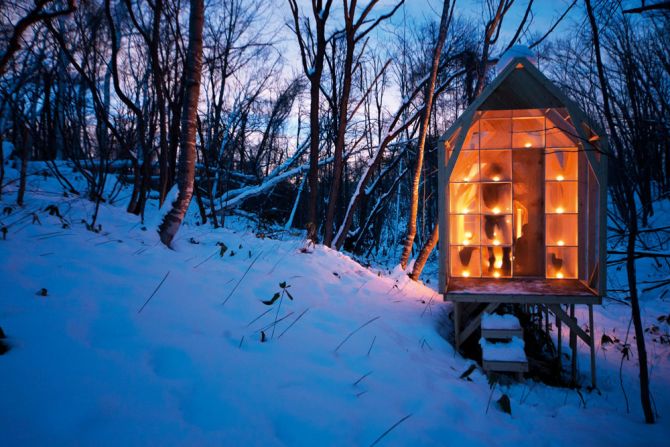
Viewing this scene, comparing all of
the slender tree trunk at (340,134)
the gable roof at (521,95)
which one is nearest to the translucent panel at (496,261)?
the gable roof at (521,95)

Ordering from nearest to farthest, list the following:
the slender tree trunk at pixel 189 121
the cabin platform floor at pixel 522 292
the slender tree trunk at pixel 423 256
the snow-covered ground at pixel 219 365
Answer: the snow-covered ground at pixel 219 365, the slender tree trunk at pixel 189 121, the cabin platform floor at pixel 522 292, the slender tree trunk at pixel 423 256

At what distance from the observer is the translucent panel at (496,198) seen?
6.30 m

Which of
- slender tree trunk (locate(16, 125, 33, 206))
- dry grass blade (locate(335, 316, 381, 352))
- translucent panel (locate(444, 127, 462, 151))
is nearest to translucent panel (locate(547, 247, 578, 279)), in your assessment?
translucent panel (locate(444, 127, 462, 151))

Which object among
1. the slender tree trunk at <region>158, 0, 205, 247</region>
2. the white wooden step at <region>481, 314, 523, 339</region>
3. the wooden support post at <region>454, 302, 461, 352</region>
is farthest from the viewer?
the wooden support post at <region>454, 302, 461, 352</region>

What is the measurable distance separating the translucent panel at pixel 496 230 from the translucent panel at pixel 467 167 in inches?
28.4

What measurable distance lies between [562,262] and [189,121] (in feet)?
19.3

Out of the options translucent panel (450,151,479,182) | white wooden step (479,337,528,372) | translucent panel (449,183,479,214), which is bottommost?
white wooden step (479,337,528,372)

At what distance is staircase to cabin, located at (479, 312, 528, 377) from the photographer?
422cm

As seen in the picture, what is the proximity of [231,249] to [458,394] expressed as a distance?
336 centimetres

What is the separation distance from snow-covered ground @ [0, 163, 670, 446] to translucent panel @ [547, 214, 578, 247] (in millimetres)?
2024

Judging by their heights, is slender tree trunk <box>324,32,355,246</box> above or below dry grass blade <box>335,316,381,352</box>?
above

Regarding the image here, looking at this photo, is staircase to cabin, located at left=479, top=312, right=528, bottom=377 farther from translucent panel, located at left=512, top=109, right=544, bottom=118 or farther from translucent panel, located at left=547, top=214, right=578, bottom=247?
translucent panel, located at left=512, top=109, right=544, bottom=118

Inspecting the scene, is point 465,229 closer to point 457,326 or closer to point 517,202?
point 517,202

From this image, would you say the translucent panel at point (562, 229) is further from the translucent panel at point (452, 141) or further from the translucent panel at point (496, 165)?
the translucent panel at point (452, 141)
